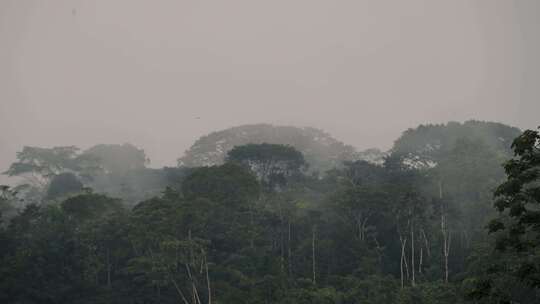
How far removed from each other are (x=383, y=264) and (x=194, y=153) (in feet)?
166

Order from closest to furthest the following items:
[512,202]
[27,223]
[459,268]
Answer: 1. [512,202]
2. [459,268]
3. [27,223]

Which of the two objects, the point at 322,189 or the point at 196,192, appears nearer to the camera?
the point at 196,192

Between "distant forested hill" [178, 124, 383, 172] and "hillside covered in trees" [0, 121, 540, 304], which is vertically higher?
"distant forested hill" [178, 124, 383, 172]

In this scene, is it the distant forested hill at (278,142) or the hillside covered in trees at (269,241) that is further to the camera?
the distant forested hill at (278,142)

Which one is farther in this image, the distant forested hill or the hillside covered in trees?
the distant forested hill

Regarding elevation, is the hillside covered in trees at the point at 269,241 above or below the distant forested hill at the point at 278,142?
below

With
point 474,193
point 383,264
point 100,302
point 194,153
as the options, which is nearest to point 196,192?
point 100,302

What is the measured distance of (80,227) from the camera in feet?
144

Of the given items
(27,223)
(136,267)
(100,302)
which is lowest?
(100,302)

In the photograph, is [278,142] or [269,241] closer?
[269,241]

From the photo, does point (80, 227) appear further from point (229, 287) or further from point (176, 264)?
point (229, 287)

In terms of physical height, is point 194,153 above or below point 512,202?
above

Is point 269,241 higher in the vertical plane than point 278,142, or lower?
lower

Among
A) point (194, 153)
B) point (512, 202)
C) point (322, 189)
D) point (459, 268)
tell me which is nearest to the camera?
point (512, 202)
